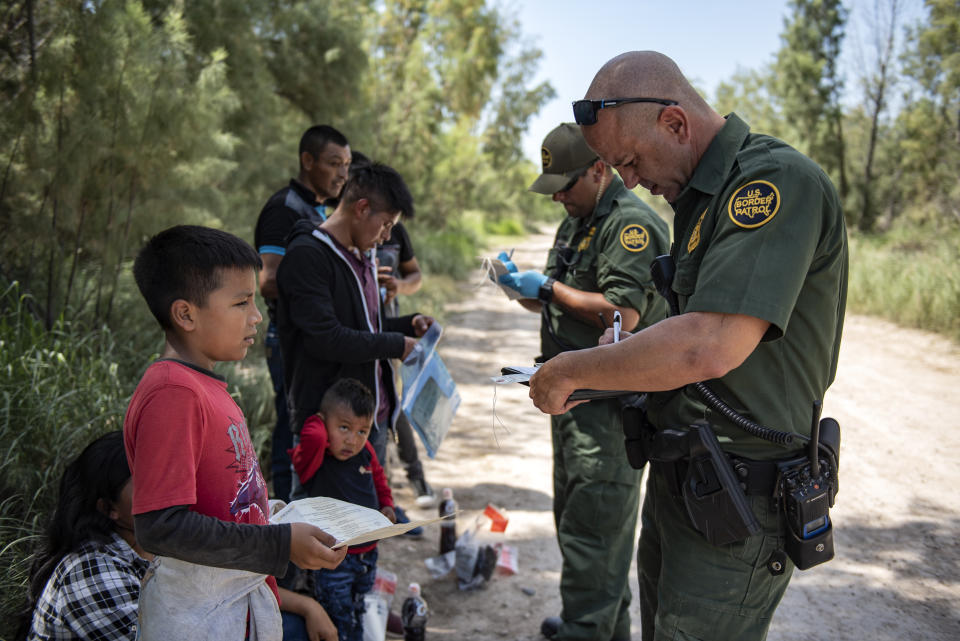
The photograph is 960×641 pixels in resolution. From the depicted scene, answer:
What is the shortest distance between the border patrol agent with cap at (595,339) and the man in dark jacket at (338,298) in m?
0.74

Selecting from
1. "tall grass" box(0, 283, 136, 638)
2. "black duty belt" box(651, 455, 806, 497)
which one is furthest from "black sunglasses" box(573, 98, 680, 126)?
"tall grass" box(0, 283, 136, 638)

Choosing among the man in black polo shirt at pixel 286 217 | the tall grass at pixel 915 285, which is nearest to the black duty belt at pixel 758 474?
the man in black polo shirt at pixel 286 217

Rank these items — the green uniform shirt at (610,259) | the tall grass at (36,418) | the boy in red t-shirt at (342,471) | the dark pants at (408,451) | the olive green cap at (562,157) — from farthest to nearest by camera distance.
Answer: the dark pants at (408,451)
the olive green cap at (562,157)
the green uniform shirt at (610,259)
the boy in red t-shirt at (342,471)
the tall grass at (36,418)

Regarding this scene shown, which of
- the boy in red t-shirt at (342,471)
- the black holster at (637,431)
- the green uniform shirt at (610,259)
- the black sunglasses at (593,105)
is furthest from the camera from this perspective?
the green uniform shirt at (610,259)

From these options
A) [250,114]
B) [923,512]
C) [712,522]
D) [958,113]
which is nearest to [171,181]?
[250,114]

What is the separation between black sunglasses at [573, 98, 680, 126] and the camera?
5.99ft

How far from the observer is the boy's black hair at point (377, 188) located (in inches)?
121

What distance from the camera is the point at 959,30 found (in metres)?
13.2

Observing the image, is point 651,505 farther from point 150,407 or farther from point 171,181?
point 171,181

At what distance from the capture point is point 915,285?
971 centimetres

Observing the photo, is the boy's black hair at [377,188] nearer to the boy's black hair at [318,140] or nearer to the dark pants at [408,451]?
the boy's black hair at [318,140]

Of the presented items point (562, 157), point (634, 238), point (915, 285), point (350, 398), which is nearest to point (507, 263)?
point (562, 157)

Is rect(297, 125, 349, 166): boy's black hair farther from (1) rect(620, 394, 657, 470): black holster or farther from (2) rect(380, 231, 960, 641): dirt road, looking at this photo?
(1) rect(620, 394, 657, 470): black holster

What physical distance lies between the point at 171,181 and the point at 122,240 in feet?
1.75
